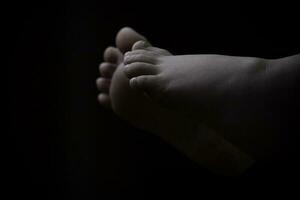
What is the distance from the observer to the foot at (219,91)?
633 mm

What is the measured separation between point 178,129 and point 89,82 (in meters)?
0.37

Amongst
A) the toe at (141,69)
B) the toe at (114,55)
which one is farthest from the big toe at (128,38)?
the toe at (141,69)

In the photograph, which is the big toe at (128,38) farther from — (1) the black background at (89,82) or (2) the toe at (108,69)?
(1) the black background at (89,82)

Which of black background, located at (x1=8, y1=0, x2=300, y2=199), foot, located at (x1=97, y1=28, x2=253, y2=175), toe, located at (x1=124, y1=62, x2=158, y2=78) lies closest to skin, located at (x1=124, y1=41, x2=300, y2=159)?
toe, located at (x1=124, y1=62, x2=158, y2=78)

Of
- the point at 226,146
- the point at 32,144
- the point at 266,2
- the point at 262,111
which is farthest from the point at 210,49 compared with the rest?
the point at 32,144

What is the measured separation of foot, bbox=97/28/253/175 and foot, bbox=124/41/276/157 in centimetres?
12

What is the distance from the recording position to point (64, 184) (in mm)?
993

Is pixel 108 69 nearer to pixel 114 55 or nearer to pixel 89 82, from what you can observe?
pixel 114 55

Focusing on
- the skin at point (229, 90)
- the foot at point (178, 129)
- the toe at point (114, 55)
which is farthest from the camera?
the toe at point (114, 55)

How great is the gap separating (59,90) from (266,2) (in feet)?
1.90

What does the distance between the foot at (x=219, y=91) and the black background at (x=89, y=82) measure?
332 millimetres

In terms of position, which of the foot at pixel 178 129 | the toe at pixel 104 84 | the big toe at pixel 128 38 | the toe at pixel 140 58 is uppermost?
the big toe at pixel 128 38

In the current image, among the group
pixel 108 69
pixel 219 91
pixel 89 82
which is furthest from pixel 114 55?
pixel 219 91

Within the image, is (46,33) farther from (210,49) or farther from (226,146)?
(226,146)
